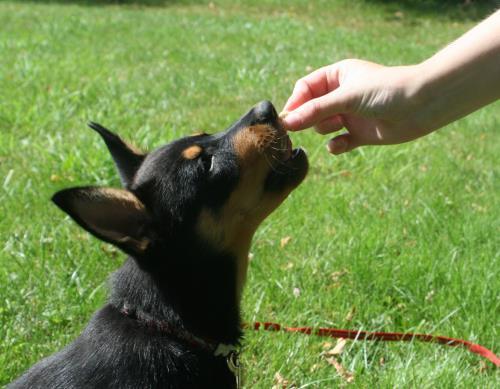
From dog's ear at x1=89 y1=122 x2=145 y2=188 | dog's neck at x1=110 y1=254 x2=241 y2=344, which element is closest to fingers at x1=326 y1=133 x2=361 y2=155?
dog's neck at x1=110 y1=254 x2=241 y2=344

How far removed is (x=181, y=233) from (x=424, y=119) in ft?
3.95

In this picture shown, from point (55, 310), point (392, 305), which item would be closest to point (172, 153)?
point (55, 310)

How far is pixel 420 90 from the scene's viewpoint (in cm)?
285

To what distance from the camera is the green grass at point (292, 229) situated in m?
3.63

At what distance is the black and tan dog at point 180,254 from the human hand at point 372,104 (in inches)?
9.2

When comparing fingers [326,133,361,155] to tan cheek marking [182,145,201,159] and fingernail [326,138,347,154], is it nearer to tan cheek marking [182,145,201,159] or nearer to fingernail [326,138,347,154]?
fingernail [326,138,347,154]

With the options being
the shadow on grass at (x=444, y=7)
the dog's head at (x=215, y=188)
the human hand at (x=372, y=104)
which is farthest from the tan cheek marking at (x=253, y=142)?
the shadow on grass at (x=444, y=7)

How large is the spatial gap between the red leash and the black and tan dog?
713 millimetres

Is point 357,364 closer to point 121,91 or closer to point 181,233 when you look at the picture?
point 181,233

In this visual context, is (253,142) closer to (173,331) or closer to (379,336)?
(173,331)

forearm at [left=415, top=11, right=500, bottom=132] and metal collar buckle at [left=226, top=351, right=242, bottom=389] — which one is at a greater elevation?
forearm at [left=415, top=11, right=500, bottom=132]

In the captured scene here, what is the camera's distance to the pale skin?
108 inches

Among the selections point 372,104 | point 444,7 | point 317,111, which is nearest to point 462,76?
point 372,104

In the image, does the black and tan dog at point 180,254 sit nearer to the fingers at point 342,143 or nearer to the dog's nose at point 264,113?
the dog's nose at point 264,113
